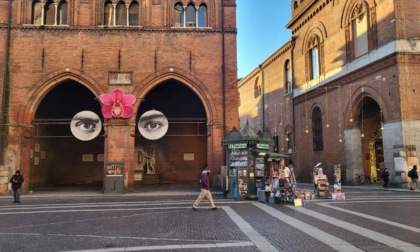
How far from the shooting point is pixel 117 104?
2017cm

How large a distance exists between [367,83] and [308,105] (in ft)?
25.1

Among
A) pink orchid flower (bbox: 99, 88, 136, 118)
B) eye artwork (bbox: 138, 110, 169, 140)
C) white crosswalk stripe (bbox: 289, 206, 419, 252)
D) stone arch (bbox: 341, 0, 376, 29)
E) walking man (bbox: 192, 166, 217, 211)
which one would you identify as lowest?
white crosswalk stripe (bbox: 289, 206, 419, 252)

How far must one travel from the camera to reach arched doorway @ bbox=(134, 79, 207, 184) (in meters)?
26.0

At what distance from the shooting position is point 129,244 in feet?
24.4

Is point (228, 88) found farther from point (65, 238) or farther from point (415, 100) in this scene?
point (65, 238)

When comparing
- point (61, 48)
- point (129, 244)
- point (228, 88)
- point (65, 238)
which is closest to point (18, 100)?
point (61, 48)

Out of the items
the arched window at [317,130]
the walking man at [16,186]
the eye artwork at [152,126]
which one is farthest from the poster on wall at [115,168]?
the arched window at [317,130]

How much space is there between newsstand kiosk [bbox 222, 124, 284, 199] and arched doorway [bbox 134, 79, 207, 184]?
8894 mm

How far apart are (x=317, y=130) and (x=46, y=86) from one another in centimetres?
1921

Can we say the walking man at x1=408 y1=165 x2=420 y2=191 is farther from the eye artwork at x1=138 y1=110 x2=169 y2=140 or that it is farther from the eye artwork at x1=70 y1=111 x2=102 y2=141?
the eye artwork at x1=70 y1=111 x2=102 y2=141

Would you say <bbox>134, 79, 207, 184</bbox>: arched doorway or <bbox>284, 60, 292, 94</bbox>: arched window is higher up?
<bbox>284, 60, 292, 94</bbox>: arched window

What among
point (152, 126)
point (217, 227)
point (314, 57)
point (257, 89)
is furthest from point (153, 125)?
point (257, 89)

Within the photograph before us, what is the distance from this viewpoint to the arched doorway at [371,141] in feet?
82.0

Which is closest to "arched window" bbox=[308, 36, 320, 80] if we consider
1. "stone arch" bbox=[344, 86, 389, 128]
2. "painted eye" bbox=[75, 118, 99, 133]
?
"stone arch" bbox=[344, 86, 389, 128]
